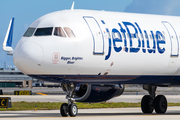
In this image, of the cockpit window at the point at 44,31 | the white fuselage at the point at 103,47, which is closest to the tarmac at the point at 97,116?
the white fuselage at the point at 103,47

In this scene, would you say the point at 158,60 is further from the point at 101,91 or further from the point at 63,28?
the point at 63,28

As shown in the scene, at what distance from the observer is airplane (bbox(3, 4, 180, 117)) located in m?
19.3

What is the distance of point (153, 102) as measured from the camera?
A: 25.6m

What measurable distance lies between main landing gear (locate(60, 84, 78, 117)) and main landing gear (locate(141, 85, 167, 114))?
22.5 ft

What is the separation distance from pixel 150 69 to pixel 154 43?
1.55 m

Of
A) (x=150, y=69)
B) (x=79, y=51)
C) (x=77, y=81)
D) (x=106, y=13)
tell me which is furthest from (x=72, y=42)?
(x=150, y=69)

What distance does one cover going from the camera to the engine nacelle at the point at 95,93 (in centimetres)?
2270

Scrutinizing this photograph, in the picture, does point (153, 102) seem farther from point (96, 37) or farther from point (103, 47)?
point (96, 37)

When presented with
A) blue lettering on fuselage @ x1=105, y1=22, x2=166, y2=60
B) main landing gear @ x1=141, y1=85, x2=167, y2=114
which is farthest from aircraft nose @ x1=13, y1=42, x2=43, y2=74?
main landing gear @ x1=141, y1=85, x2=167, y2=114

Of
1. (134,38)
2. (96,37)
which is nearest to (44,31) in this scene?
(96,37)

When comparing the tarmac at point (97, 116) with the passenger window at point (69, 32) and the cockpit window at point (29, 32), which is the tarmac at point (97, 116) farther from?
the cockpit window at point (29, 32)

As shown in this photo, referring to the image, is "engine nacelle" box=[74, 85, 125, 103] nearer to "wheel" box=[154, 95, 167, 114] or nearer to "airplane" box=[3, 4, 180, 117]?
"airplane" box=[3, 4, 180, 117]

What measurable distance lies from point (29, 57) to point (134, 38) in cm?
635

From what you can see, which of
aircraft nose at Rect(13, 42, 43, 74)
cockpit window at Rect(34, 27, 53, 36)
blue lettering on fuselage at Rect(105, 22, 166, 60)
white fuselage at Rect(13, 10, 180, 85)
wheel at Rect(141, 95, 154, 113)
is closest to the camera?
aircraft nose at Rect(13, 42, 43, 74)
